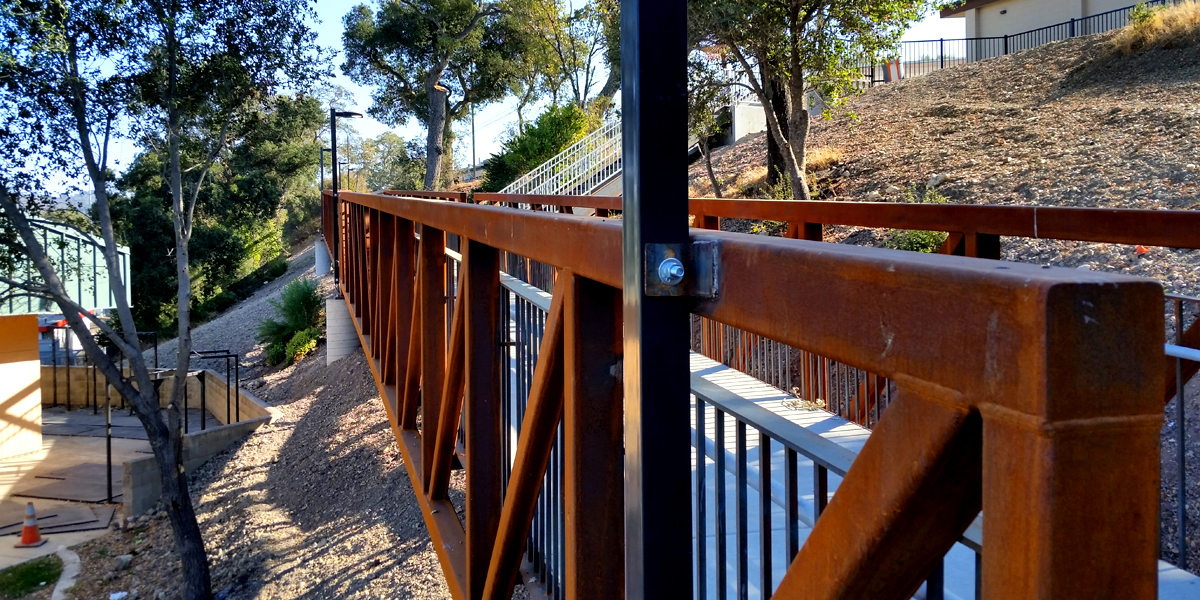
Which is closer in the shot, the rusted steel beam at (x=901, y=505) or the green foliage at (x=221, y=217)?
the rusted steel beam at (x=901, y=505)

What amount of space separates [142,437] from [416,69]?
19.8 m

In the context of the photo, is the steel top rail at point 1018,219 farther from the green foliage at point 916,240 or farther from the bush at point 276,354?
the bush at point 276,354

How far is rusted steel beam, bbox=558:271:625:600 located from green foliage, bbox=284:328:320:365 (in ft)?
83.1

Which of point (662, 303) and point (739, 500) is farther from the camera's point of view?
point (739, 500)

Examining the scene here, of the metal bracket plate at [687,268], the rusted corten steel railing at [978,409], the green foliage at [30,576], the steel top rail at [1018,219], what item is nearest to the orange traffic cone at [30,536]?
the green foliage at [30,576]

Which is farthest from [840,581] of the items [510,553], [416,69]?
[416,69]

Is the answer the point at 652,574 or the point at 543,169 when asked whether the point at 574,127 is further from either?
the point at 652,574

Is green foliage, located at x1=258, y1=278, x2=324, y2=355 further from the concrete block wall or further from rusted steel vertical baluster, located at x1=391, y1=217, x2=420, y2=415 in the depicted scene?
rusted steel vertical baluster, located at x1=391, y1=217, x2=420, y2=415

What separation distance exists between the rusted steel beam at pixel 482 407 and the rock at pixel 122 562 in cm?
1360

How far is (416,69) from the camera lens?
37844 millimetres

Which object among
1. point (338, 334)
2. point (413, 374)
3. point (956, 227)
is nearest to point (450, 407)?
point (413, 374)

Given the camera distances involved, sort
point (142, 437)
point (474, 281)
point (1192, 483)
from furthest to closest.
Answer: point (142, 437) → point (1192, 483) → point (474, 281)

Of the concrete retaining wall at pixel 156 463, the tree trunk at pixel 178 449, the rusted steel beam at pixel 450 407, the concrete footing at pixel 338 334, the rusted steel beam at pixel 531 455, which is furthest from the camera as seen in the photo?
the concrete footing at pixel 338 334

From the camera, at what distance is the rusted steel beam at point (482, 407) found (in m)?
3.08
